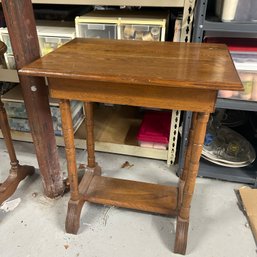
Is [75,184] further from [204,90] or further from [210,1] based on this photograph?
[210,1]

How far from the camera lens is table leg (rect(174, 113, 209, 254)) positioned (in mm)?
816

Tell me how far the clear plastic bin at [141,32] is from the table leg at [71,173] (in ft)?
1.72

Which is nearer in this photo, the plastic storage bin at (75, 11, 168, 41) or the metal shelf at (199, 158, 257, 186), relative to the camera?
the plastic storage bin at (75, 11, 168, 41)

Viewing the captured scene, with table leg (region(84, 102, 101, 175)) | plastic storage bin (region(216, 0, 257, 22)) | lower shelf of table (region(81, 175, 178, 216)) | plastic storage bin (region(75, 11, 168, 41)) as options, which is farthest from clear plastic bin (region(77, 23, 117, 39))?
lower shelf of table (region(81, 175, 178, 216))

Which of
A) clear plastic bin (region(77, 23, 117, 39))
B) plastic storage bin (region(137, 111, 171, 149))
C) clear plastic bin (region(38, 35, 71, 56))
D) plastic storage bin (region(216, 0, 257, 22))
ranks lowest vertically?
plastic storage bin (region(137, 111, 171, 149))

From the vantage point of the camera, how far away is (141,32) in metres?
1.22

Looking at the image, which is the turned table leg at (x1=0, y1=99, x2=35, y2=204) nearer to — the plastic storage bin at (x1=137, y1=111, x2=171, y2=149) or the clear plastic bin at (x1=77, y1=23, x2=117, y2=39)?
the clear plastic bin at (x1=77, y1=23, x2=117, y2=39)

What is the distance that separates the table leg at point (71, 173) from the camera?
0.92 metres

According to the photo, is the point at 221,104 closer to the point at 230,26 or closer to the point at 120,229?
the point at 230,26

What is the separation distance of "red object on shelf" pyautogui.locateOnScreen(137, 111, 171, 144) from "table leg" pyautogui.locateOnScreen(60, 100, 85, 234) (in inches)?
19.3

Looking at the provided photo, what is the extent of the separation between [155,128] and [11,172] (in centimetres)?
78

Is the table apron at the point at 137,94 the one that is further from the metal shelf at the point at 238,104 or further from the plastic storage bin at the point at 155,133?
the plastic storage bin at the point at 155,133

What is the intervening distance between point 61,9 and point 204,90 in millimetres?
1187

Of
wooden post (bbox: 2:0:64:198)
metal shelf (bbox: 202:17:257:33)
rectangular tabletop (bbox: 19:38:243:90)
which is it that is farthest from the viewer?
metal shelf (bbox: 202:17:257:33)
